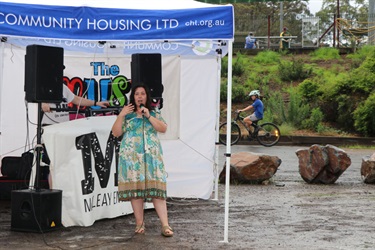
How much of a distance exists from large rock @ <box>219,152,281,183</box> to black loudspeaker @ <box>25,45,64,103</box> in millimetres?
5609

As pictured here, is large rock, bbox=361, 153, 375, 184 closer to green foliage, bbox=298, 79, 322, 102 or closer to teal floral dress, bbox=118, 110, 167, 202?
teal floral dress, bbox=118, 110, 167, 202

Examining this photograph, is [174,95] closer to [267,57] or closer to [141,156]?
[141,156]

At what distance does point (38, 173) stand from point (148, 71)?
6.22ft

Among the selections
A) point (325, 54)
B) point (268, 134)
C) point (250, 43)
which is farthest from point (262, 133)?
point (250, 43)

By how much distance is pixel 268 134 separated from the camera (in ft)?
80.3

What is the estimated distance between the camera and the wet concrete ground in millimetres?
8391

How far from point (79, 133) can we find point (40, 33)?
1.51m

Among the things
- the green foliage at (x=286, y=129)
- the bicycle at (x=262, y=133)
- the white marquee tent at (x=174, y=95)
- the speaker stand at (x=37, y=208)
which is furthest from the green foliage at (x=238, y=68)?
the speaker stand at (x=37, y=208)

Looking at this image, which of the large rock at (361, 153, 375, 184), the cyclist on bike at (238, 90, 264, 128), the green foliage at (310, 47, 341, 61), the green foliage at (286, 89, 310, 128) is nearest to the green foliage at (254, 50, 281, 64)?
the green foliage at (310, 47, 341, 61)

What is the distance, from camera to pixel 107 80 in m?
11.8

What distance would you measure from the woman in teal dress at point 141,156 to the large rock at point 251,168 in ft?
17.6

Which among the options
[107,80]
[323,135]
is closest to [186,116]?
[107,80]

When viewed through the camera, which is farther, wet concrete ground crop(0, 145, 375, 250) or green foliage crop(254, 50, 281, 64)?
green foliage crop(254, 50, 281, 64)

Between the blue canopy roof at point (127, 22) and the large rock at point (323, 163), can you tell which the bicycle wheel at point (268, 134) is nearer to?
the large rock at point (323, 163)
